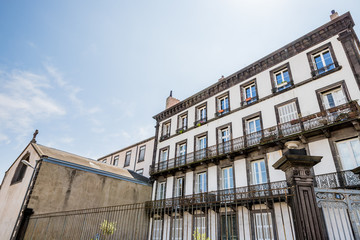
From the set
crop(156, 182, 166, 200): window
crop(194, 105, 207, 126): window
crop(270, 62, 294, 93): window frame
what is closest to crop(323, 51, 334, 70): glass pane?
crop(270, 62, 294, 93): window frame

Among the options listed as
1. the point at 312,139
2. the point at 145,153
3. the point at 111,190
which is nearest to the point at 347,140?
the point at 312,139

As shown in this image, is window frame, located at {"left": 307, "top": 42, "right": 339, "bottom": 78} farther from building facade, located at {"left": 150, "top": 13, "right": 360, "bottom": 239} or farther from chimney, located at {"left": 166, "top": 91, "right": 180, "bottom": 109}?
chimney, located at {"left": 166, "top": 91, "right": 180, "bottom": 109}

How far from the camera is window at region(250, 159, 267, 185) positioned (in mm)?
14078

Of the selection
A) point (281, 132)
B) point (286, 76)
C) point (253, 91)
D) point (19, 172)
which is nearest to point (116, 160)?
point (19, 172)

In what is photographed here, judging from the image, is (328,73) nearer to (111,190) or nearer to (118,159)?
(111,190)

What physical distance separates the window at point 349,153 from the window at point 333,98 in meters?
2.33

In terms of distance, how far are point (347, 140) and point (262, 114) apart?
5.21 m

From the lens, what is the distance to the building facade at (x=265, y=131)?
11.8 metres

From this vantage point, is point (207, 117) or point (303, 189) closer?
point (303, 189)

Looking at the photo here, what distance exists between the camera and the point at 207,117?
64.6 ft

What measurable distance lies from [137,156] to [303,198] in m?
25.4

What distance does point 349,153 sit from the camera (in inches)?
448

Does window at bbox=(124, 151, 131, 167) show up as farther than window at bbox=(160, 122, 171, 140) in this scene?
Yes

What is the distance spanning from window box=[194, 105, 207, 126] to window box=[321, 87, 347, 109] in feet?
30.4
